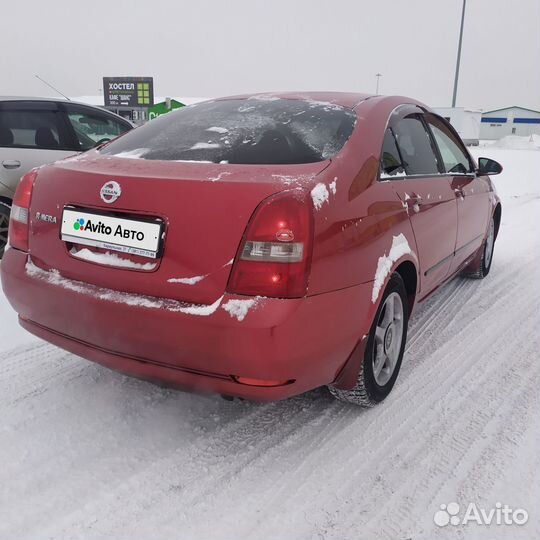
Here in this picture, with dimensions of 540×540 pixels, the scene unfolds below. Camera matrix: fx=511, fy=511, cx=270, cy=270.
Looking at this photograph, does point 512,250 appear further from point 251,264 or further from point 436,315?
point 251,264

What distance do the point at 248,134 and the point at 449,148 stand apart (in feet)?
6.28

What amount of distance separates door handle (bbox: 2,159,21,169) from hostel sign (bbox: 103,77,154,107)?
24421 mm

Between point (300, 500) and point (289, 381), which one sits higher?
point (289, 381)

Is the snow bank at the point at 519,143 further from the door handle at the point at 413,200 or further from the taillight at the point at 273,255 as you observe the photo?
the taillight at the point at 273,255

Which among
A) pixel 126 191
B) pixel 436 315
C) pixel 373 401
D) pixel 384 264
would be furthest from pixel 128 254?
pixel 436 315

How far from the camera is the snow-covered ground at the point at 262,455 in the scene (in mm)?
1772

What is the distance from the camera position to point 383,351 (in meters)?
2.53

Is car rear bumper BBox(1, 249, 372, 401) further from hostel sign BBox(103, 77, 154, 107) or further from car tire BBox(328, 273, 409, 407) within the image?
hostel sign BBox(103, 77, 154, 107)

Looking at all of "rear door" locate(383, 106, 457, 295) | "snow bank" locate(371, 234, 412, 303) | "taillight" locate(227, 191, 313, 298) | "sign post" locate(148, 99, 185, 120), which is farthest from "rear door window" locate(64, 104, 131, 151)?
"sign post" locate(148, 99, 185, 120)

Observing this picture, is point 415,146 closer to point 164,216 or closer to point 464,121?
Result: point 164,216

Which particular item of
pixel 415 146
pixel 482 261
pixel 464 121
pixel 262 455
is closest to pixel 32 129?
pixel 415 146

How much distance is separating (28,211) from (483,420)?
7.46 feet

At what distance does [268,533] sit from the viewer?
172 cm
